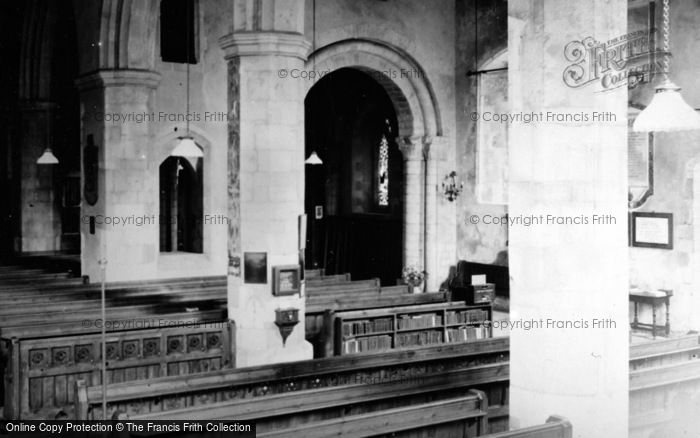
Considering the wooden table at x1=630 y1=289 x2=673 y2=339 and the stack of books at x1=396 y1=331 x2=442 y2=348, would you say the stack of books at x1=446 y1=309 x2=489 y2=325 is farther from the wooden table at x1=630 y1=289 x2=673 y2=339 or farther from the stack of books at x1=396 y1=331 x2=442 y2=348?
the wooden table at x1=630 y1=289 x2=673 y2=339

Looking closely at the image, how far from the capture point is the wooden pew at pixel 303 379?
5527mm

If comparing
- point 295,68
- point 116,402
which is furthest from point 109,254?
point 116,402

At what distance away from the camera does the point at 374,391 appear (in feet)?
18.7

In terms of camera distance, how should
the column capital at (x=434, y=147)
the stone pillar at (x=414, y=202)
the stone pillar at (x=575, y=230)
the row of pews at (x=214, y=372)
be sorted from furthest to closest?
the stone pillar at (x=414, y=202) < the column capital at (x=434, y=147) < the row of pews at (x=214, y=372) < the stone pillar at (x=575, y=230)

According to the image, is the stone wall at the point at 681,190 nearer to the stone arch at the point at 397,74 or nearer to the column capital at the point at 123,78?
the stone arch at the point at 397,74

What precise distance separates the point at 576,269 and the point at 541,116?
88cm

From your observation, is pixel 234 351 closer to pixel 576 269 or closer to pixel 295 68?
pixel 295 68

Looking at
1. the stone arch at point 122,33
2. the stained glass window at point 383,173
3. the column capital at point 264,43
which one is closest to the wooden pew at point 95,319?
the column capital at point 264,43

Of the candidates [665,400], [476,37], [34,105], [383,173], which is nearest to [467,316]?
[665,400]

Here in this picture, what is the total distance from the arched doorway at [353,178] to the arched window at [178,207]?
4120 millimetres

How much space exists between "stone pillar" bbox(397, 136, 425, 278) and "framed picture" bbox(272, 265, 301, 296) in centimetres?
705

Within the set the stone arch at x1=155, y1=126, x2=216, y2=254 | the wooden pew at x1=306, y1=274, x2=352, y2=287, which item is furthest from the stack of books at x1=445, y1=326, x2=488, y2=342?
the stone arch at x1=155, y1=126, x2=216, y2=254

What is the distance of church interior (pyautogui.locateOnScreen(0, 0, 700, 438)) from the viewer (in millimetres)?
4297

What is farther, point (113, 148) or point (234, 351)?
point (113, 148)
